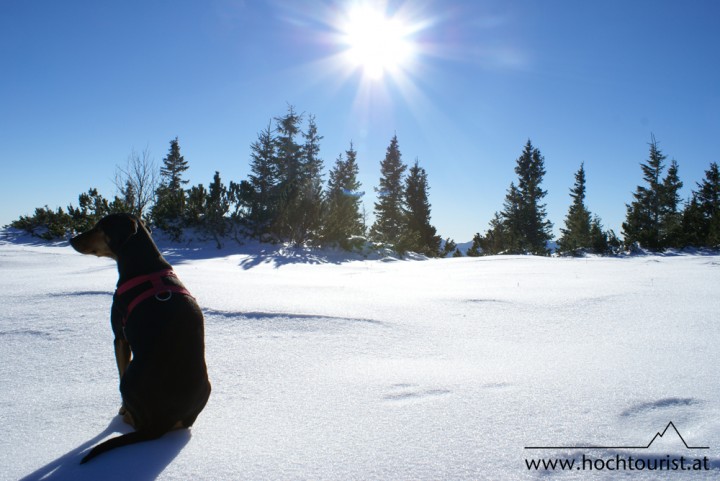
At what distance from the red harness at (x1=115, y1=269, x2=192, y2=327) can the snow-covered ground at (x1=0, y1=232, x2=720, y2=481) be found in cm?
62

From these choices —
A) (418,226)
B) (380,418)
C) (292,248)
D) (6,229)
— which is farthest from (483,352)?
(418,226)

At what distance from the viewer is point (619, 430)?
1.47 metres

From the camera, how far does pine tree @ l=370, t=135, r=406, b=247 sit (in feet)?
112

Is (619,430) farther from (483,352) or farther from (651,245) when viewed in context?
(651,245)

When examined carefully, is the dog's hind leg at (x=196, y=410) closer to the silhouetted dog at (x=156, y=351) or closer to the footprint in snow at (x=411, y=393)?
the silhouetted dog at (x=156, y=351)

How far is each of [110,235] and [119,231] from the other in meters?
0.08

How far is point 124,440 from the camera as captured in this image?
1.45 metres

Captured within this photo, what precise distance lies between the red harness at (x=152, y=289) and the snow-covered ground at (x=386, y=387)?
0.62 m

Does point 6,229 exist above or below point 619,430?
above

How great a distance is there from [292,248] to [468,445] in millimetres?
11962

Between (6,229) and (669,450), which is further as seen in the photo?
(6,229)

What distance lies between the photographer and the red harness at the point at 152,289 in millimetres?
1703

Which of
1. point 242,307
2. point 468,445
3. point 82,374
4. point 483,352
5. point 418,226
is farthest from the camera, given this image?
point 418,226

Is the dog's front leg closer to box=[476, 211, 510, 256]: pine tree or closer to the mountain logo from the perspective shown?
the mountain logo
